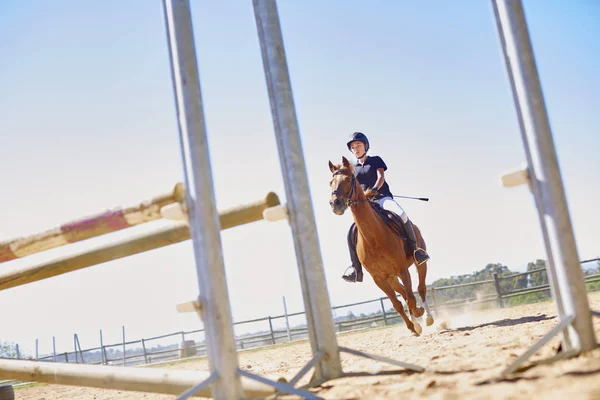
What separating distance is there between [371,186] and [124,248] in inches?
154

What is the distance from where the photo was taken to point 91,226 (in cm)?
289

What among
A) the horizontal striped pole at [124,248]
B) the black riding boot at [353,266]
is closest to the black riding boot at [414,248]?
the black riding boot at [353,266]

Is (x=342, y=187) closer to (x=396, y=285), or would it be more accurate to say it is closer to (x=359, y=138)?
(x=359, y=138)

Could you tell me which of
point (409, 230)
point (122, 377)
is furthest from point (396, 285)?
point (122, 377)

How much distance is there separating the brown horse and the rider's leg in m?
0.11

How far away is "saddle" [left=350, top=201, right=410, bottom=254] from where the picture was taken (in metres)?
6.33

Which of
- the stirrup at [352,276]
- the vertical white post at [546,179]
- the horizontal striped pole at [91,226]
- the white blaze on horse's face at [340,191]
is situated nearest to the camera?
the vertical white post at [546,179]

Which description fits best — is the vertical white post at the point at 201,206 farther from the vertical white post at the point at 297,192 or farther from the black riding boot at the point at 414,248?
the black riding boot at the point at 414,248

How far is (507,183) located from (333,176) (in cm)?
338

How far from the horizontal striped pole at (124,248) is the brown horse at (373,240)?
2.51m

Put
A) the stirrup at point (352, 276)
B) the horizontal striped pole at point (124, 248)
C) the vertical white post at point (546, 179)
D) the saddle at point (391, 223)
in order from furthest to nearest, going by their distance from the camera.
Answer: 1. the stirrup at point (352, 276)
2. the saddle at point (391, 223)
3. the horizontal striped pole at point (124, 248)
4. the vertical white post at point (546, 179)

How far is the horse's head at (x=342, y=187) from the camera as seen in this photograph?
5523mm

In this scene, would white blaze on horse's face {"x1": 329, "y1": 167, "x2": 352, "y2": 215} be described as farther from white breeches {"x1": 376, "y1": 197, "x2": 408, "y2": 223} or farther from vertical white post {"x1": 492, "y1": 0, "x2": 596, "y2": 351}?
vertical white post {"x1": 492, "y1": 0, "x2": 596, "y2": 351}

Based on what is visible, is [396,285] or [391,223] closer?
[391,223]
